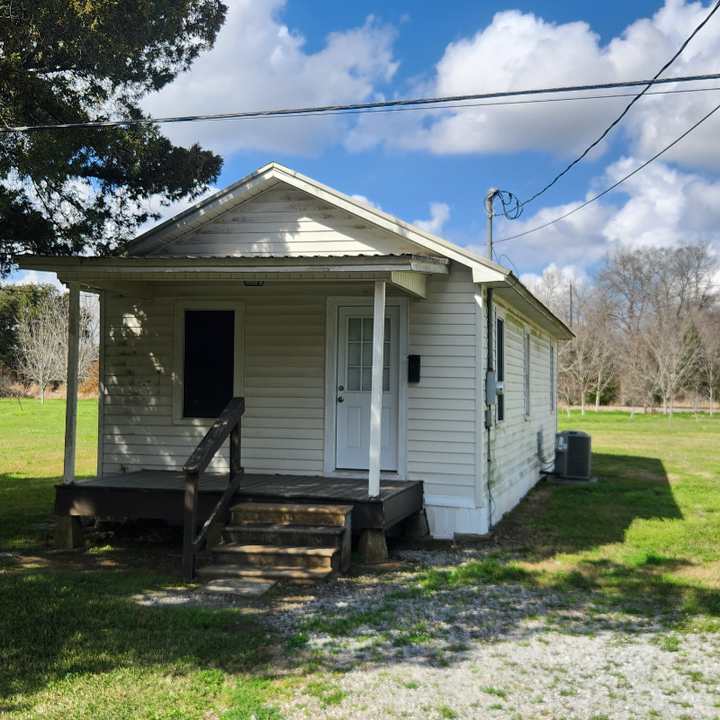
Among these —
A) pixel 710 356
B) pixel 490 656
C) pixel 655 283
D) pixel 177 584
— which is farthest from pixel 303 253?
pixel 655 283

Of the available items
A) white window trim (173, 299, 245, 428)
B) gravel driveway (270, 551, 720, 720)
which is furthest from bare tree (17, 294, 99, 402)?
gravel driveway (270, 551, 720, 720)

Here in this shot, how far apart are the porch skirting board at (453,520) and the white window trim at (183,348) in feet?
9.13

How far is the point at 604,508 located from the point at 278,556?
609 cm

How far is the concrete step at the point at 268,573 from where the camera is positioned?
6258mm

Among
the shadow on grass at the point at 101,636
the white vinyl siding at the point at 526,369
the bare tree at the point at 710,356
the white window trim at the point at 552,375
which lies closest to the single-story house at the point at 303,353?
the shadow on grass at the point at 101,636

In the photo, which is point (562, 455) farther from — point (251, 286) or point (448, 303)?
point (251, 286)

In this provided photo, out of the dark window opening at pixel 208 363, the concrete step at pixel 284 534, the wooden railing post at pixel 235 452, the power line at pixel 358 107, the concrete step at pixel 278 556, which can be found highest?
the power line at pixel 358 107

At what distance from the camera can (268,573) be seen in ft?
20.8

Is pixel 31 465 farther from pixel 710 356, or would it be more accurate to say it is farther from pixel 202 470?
pixel 710 356

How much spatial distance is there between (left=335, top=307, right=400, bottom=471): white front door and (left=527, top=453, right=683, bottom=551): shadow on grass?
2.29 m

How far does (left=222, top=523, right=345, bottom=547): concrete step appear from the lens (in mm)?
6730

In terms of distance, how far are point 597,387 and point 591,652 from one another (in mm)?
37046

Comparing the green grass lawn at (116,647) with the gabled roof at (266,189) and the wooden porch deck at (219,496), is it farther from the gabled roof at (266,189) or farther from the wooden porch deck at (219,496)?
the gabled roof at (266,189)

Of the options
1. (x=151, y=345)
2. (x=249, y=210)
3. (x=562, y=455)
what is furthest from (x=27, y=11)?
(x=562, y=455)
